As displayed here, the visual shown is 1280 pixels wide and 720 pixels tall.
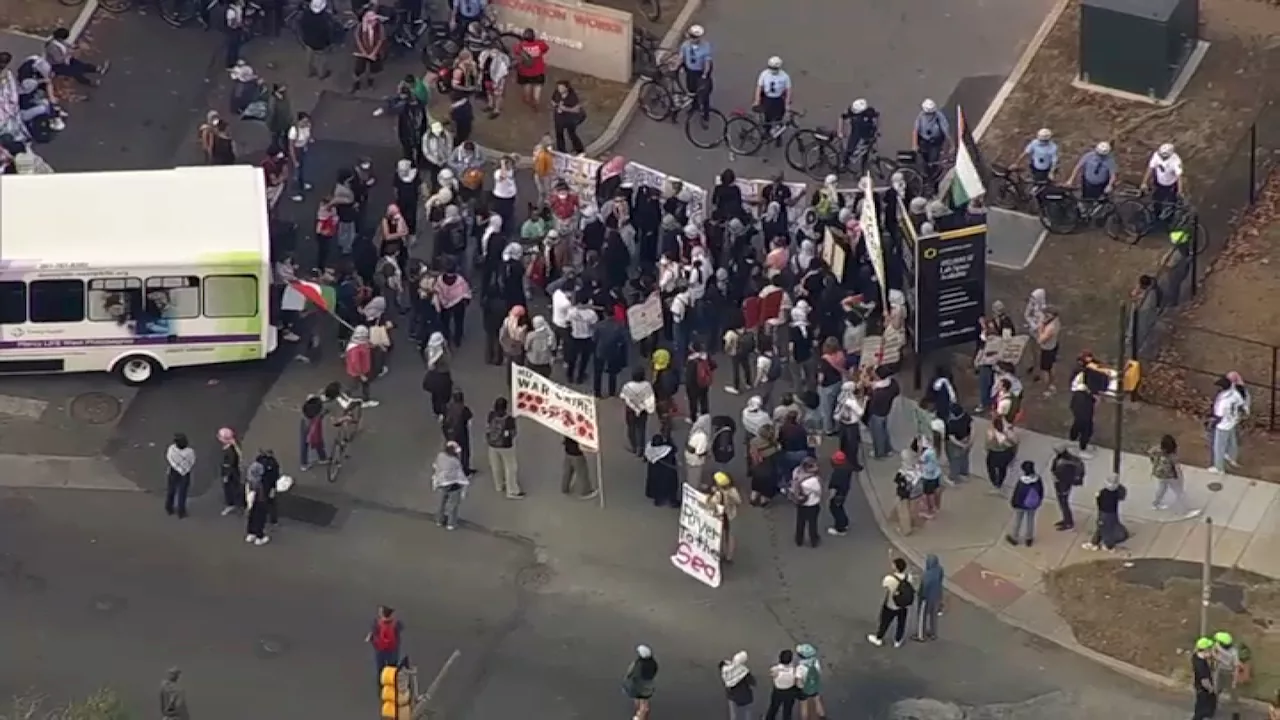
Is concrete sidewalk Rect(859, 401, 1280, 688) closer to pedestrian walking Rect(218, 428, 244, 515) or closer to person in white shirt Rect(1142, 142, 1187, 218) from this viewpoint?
person in white shirt Rect(1142, 142, 1187, 218)

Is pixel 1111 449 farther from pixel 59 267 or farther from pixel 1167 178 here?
pixel 59 267

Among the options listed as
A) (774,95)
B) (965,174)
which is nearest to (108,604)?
(965,174)

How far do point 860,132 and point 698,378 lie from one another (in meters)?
7.41

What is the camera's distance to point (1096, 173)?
4784 centimetres

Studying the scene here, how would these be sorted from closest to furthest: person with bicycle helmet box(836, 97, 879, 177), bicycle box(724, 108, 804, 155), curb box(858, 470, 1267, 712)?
curb box(858, 470, 1267, 712)
person with bicycle helmet box(836, 97, 879, 177)
bicycle box(724, 108, 804, 155)

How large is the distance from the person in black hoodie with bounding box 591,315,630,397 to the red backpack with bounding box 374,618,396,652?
706 centimetres

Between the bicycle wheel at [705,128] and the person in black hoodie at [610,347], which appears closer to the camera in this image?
the person in black hoodie at [610,347]

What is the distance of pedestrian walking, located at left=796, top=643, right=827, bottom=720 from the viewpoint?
124 ft

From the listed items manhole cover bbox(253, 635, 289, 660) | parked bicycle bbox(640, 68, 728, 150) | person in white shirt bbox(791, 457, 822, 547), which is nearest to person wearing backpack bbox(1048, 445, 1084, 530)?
person in white shirt bbox(791, 457, 822, 547)

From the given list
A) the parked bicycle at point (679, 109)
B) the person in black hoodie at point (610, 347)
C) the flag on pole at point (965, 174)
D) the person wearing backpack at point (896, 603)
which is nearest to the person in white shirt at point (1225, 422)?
the flag on pole at point (965, 174)

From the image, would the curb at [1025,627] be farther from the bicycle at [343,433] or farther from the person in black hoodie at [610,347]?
the bicycle at [343,433]

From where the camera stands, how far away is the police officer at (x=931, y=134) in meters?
48.3

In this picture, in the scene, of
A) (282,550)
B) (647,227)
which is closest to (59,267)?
(282,550)

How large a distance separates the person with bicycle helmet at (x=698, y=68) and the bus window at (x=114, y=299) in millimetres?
10781
